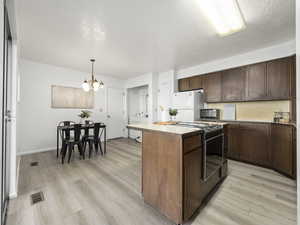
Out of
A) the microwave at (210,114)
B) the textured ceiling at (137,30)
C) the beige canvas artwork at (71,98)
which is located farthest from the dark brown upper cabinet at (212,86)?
the beige canvas artwork at (71,98)

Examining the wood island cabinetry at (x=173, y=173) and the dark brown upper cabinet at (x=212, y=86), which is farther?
the dark brown upper cabinet at (x=212, y=86)

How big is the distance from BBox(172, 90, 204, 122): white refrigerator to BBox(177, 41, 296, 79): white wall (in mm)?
722

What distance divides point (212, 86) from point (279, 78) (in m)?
1.28

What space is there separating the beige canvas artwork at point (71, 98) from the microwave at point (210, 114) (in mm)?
3667

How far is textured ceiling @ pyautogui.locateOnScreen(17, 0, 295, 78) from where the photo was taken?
1.76 meters

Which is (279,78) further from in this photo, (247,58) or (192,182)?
(192,182)

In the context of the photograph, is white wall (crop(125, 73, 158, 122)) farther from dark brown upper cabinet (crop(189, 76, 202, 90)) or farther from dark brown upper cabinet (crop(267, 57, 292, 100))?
dark brown upper cabinet (crop(267, 57, 292, 100))

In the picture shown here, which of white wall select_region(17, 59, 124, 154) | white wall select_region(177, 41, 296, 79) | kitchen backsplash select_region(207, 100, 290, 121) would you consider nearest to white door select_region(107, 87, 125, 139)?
white wall select_region(17, 59, 124, 154)

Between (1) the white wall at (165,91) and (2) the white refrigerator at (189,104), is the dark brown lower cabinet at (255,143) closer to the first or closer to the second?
(2) the white refrigerator at (189,104)

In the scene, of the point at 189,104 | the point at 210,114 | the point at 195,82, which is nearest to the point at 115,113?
the point at 189,104

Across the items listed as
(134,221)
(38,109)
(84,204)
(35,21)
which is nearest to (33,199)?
(84,204)

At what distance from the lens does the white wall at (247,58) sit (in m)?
2.66

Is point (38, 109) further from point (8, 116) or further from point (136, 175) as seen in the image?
point (136, 175)

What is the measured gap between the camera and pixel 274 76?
8.86 ft
